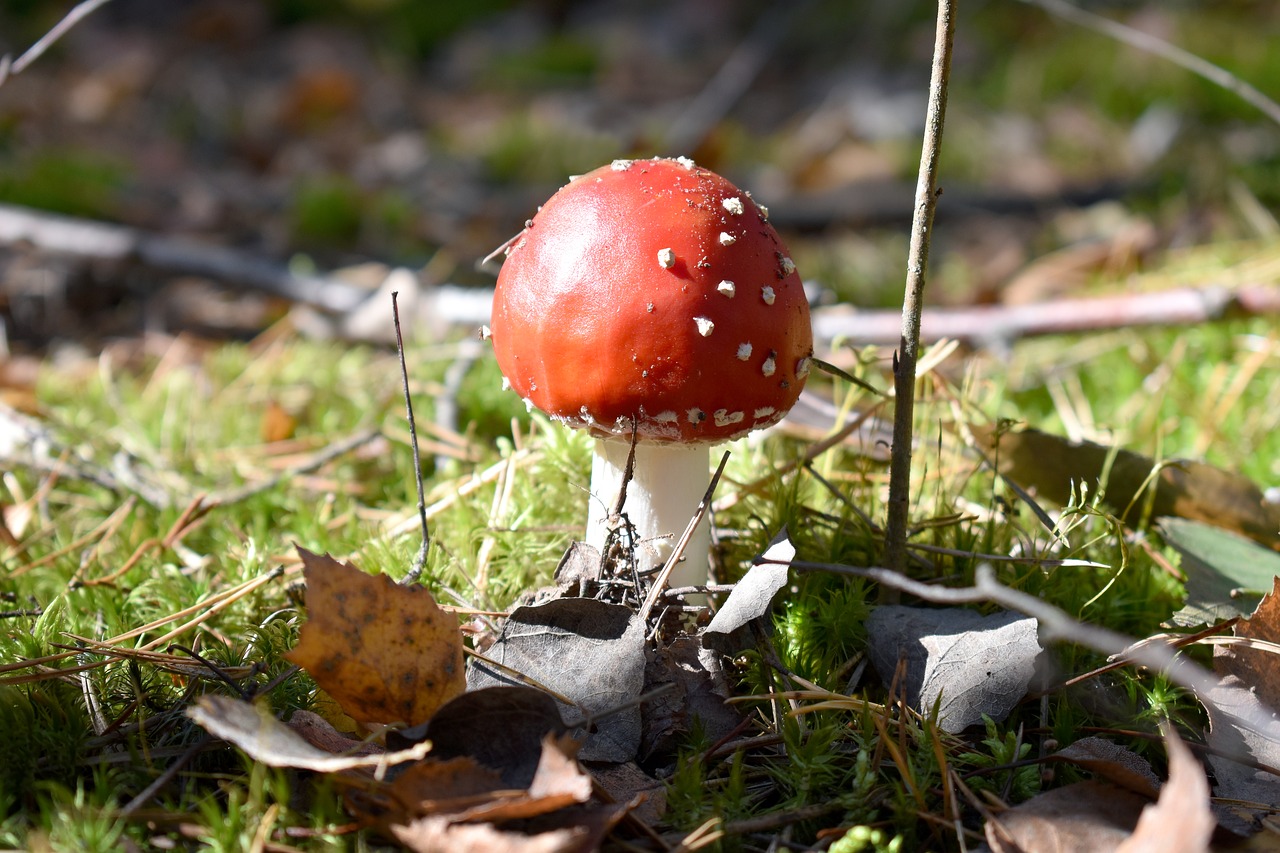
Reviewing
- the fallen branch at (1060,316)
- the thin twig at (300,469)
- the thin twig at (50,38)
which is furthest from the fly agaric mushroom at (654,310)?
the fallen branch at (1060,316)

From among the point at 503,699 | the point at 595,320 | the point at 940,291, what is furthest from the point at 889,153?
the point at 503,699

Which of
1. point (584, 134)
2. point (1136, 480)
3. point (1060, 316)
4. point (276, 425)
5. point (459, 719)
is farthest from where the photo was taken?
point (584, 134)

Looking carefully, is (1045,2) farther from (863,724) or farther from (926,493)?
(863,724)

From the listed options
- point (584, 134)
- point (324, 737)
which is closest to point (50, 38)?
point (324, 737)

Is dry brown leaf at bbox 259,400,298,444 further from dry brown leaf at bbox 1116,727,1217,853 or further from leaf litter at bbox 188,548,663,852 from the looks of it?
dry brown leaf at bbox 1116,727,1217,853

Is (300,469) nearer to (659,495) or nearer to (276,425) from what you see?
(276,425)

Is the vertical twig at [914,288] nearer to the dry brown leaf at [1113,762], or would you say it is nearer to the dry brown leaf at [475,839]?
the dry brown leaf at [1113,762]
